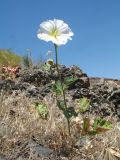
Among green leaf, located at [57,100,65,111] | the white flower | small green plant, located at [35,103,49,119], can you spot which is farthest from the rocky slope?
the white flower

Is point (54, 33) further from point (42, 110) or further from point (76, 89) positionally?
point (76, 89)

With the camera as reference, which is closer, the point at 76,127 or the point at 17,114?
the point at 76,127

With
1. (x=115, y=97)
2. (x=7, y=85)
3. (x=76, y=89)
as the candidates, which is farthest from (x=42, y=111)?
→ (x=76, y=89)

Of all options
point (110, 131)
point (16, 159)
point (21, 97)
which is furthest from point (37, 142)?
point (21, 97)

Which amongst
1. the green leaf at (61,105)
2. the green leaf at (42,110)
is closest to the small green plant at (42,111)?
the green leaf at (42,110)

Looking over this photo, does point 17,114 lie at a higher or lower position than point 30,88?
lower

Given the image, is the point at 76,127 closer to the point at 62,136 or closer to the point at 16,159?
the point at 62,136
